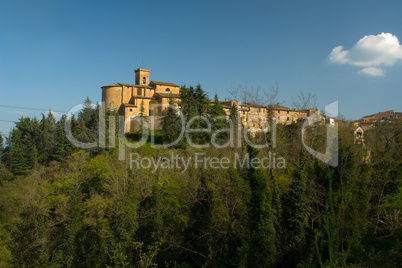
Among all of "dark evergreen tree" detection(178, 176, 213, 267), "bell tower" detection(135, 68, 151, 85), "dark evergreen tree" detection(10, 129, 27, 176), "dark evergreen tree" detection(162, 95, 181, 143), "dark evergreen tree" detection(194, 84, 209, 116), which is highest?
"bell tower" detection(135, 68, 151, 85)

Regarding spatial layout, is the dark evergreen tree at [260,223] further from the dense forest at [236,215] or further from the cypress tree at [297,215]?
the cypress tree at [297,215]

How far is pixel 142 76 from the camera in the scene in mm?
49594

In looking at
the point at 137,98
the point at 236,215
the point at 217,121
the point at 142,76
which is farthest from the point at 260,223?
the point at 142,76

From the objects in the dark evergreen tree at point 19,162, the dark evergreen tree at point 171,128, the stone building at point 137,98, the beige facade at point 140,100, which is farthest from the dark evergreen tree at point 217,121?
the dark evergreen tree at point 19,162

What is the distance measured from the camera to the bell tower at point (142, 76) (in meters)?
49.3

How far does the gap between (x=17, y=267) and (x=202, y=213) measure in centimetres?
1045

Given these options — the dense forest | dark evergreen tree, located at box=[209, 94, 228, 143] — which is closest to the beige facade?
dark evergreen tree, located at box=[209, 94, 228, 143]

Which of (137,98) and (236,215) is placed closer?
(236,215)

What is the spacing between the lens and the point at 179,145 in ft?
98.1

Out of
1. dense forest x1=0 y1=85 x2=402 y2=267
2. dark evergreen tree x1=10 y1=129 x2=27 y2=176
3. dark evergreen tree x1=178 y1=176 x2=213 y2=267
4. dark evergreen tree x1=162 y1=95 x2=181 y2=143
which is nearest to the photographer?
dense forest x1=0 y1=85 x2=402 y2=267

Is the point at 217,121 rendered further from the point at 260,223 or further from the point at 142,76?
the point at 142,76

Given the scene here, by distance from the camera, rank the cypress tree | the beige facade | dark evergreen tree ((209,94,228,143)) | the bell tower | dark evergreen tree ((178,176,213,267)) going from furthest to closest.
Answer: the bell tower, the beige facade, dark evergreen tree ((209,94,228,143)), dark evergreen tree ((178,176,213,267)), the cypress tree

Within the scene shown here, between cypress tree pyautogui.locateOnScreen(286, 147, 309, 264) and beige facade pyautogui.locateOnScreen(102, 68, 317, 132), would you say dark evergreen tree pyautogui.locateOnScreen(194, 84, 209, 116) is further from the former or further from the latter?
cypress tree pyautogui.locateOnScreen(286, 147, 309, 264)

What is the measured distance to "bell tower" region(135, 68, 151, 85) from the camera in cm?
4931
